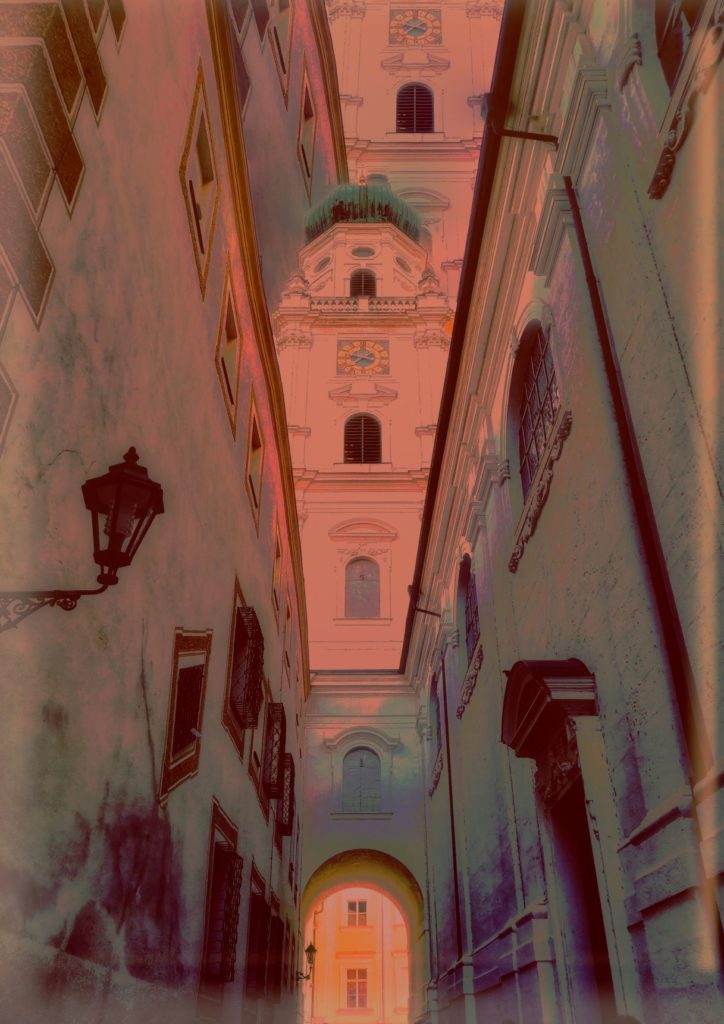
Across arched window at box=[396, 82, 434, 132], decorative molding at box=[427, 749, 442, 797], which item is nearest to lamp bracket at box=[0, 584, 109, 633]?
decorative molding at box=[427, 749, 442, 797]

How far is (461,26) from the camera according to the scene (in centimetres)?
4512

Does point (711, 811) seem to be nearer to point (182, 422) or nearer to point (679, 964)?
point (679, 964)

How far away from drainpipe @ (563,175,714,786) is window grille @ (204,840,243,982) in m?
5.01

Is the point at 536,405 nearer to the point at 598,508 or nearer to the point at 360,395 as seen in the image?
the point at 598,508

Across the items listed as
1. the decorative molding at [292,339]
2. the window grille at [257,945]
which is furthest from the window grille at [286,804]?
the decorative molding at [292,339]

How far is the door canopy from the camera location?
7.16 metres

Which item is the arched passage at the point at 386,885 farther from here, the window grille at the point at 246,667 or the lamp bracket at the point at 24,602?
the lamp bracket at the point at 24,602

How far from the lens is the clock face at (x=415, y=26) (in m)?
44.8

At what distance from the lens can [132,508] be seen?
4344mm

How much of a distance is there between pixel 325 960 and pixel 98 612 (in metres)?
38.8

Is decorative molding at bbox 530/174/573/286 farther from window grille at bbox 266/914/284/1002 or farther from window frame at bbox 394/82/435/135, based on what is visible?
window frame at bbox 394/82/435/135

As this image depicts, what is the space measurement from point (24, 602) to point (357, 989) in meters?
41.3

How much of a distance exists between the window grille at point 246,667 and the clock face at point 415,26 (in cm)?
4251

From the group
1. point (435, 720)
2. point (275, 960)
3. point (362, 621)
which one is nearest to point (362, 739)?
point (435, 720)
